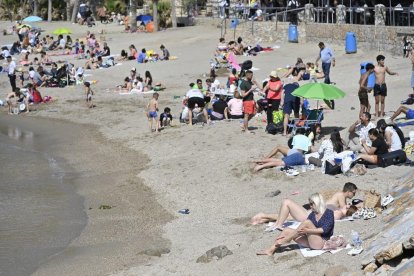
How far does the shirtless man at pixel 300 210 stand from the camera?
1221cm

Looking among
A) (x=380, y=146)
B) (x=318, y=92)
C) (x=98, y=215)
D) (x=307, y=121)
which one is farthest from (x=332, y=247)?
(x=307, y=121)

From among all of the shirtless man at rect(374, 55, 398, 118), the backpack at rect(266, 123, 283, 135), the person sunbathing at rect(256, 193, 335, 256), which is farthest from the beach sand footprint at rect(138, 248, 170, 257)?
the shirtless man at rect(374, 55, 398, 118)

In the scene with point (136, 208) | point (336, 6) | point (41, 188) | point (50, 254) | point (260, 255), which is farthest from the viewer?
point (336, 6)

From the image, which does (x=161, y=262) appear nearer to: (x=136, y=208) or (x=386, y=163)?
(x=136, y=208)

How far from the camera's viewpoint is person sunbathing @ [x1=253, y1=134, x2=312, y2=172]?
15875 mm

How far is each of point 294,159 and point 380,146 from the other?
167 cm

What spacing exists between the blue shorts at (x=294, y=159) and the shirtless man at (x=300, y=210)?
273 centimetres

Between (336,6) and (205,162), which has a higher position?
(336,6)

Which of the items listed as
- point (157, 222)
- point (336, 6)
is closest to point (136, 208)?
point (157, 222)

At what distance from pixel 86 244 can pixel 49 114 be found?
543 inches

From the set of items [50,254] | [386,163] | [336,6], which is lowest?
[50,254]

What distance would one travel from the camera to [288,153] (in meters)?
16.1

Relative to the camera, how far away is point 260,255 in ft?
37.8

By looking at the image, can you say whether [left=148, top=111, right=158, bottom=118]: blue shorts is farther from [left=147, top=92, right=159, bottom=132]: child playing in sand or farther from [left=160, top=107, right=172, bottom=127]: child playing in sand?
[left=160, top=107, right=172, bottom=127]: child playing in sand
